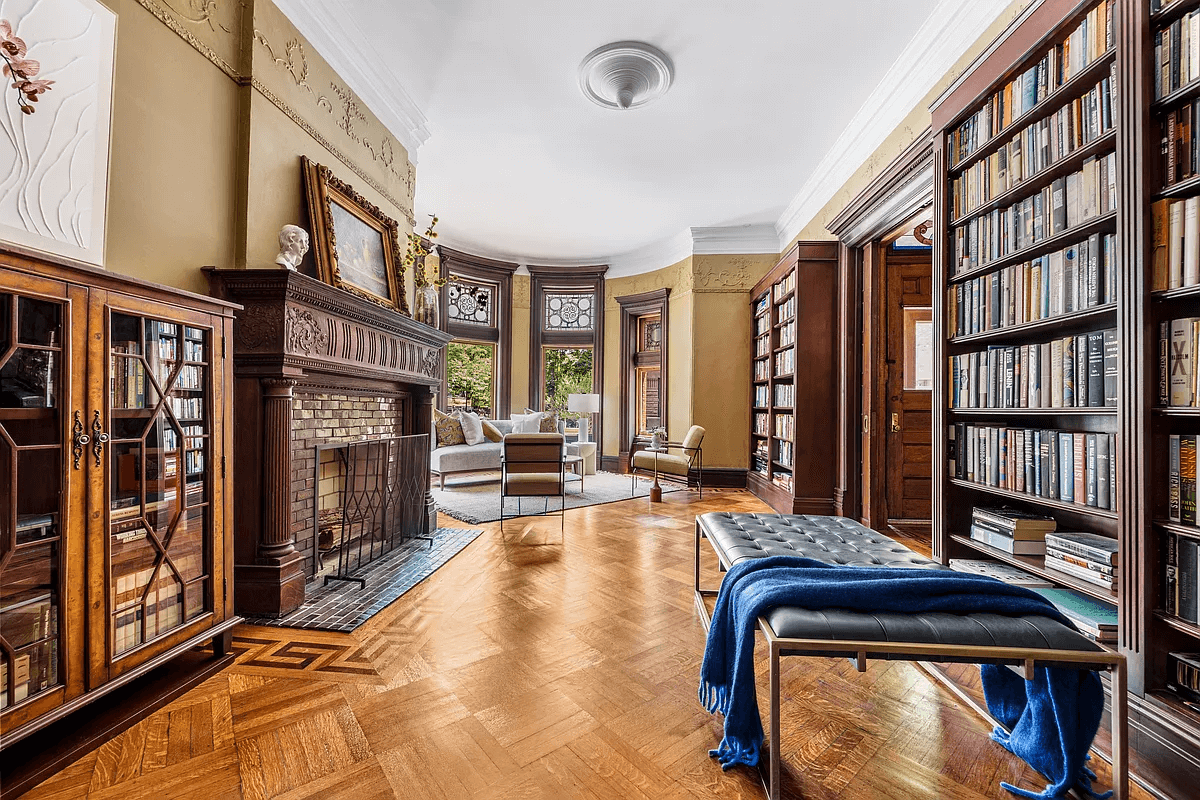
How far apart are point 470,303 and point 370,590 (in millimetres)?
6103

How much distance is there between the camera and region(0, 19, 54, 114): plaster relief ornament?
1694mm

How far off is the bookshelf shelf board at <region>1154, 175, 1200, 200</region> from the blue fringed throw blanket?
1.17 m

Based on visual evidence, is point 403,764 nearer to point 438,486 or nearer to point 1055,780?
point 1055,780

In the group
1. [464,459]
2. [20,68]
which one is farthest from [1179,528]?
[464,459]

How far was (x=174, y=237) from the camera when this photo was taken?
234 cm

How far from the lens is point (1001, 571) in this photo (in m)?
2.22

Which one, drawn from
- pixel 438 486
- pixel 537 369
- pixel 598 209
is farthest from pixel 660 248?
pixel 438 486

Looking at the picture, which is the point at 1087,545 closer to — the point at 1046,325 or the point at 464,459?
the point at 1046,325

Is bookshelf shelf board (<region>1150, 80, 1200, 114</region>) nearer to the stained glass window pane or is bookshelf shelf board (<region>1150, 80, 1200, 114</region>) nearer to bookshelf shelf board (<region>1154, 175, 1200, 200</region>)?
bookshelf shelf board (<region>1154, 175, 1200, 200</region>)

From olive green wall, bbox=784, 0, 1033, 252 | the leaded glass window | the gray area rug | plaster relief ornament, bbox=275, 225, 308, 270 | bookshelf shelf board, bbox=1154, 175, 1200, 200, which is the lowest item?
the gray area rug

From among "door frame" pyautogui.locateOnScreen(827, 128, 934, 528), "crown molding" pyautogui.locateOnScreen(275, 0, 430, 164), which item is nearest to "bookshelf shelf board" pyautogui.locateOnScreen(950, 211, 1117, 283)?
"door frame" pyautogui.locateOnScreen(827, 128, 934, 528)

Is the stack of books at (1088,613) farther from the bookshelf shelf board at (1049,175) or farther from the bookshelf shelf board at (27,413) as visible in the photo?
the bookshelf shelf board at (27,413)

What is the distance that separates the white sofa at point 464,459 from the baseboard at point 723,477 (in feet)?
8.63

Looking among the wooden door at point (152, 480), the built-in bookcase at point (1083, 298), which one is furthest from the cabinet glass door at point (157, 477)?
the built-in bookcase at point (1083, 298)
